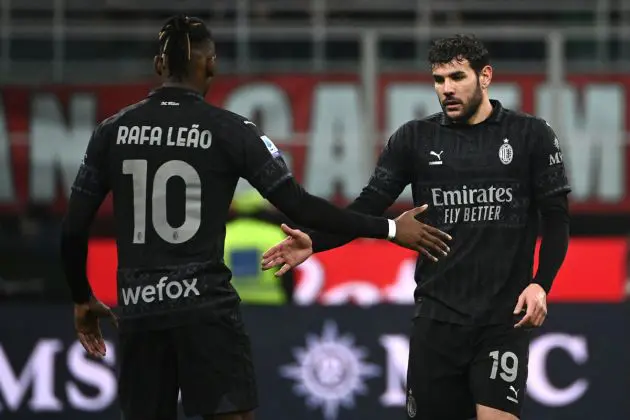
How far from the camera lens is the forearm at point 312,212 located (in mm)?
5246

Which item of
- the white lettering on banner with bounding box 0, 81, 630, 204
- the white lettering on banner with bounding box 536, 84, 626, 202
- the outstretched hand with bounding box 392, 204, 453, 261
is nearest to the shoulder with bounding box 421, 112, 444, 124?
the outstretched hand with bounding box 392, 204, 453, 261

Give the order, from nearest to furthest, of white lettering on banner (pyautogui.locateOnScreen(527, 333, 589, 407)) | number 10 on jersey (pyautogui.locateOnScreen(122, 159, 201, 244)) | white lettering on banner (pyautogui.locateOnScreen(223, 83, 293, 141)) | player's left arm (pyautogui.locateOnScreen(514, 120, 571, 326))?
number 10 on jersey (pyautogui.locateOnScreen(122, 159, 201, 244)), player's left arm (pyautogui.locateOnScreen(514, 120, 571, 326)), white lettering on banner (pyautogui.locateOnScreen(527, 333, 589, 407)), white lettering on banner (pyautogui.locateOnScreen(223, 83, 293, 141))

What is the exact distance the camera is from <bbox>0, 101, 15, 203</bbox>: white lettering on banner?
1483 centimetres

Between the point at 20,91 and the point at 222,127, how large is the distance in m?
10.4

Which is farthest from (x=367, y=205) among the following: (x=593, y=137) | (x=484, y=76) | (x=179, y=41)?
(x=593, y=137)

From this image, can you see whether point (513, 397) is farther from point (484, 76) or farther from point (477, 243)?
point (484, 76)

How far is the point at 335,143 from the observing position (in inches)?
577

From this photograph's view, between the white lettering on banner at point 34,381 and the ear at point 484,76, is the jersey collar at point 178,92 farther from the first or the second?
the white lettering on banner at point 34,381

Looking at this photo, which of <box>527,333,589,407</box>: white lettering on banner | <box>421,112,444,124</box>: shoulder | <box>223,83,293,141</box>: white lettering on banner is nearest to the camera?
<box>421,112,444,124</box>: shoulder

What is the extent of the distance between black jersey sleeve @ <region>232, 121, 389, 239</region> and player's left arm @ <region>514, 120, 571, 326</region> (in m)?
0.91

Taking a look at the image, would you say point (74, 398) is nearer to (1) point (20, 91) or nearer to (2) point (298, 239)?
(2) point (298, 239)

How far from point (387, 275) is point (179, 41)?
23.7 ft

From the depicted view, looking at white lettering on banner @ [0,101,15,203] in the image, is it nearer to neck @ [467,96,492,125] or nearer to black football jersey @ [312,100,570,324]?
black football jersey @ [312,100,570,324]

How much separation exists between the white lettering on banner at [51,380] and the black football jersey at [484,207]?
3266 mm
